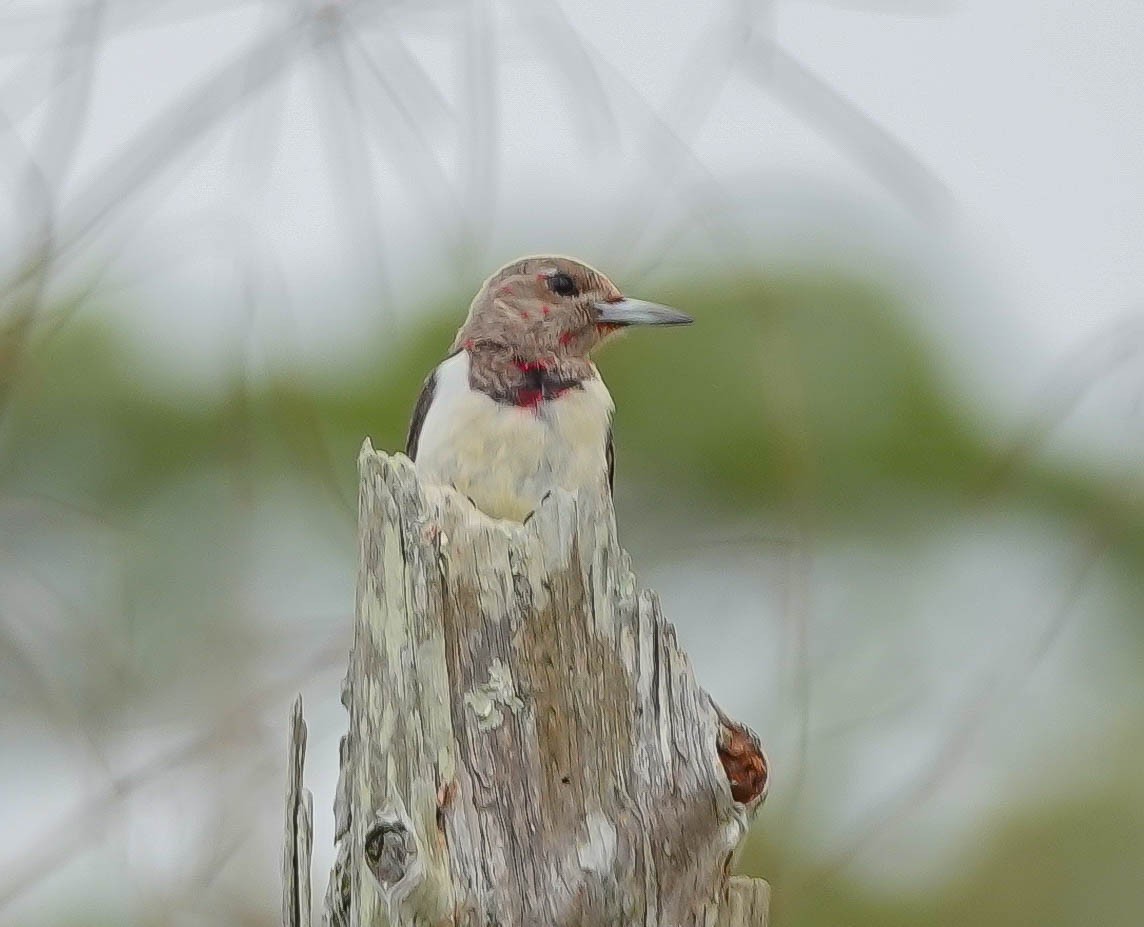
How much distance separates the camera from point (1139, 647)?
682 centimetres

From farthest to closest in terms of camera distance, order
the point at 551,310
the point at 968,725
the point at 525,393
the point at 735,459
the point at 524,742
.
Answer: the point at 735,459, the point at 551,310, the point at 525,393, the point at 968,725, the point at 524,742

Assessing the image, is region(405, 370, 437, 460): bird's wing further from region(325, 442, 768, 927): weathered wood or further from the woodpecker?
region(325, 442, 768, 927): weathered wood

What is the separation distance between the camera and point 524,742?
8.13 feet

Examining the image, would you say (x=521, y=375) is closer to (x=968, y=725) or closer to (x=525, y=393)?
(x=525, y=393)

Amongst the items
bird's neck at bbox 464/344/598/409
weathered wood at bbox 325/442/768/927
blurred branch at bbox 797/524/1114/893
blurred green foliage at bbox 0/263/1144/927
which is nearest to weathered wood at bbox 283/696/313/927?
weathered wood at bbox 325/442/768/927

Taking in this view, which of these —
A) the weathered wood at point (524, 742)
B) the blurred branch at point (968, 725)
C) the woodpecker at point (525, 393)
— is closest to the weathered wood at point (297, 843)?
the weathered wood at point (524, 742)

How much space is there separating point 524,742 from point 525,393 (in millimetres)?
1596

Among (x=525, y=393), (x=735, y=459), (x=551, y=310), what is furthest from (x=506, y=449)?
(x=735, y=459)

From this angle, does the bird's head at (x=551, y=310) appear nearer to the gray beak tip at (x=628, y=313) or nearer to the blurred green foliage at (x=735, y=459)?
the gray beak tip at (x=628, y=313)

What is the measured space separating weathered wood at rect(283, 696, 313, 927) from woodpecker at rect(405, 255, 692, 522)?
1224mm

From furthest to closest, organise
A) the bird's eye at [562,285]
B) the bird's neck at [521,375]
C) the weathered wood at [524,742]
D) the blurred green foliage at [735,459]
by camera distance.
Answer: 1. the blurred green foliage at [735,459]
2. the bird's eye at [562,285]
3. the bird's neck at [521,375]
4. the weathered wood at [524,742]

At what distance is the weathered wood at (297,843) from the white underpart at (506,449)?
4.24 feet

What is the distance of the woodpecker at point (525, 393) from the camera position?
383 cm

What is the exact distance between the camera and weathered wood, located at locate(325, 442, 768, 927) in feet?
7.85
